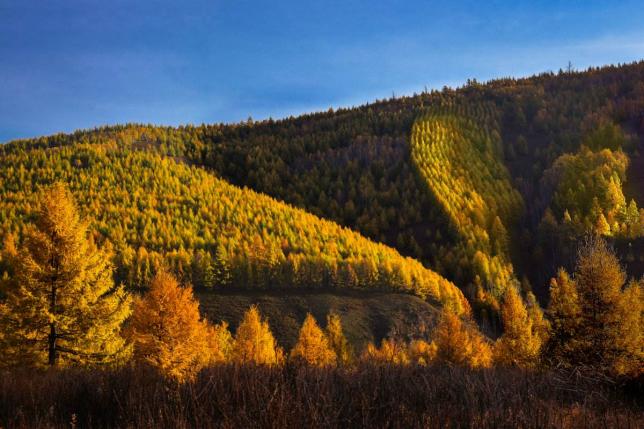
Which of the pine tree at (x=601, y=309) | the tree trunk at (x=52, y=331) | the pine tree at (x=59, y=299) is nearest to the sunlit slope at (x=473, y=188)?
the pine tree at (x=601, y=309)

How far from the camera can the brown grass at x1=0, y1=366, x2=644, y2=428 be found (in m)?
4.88

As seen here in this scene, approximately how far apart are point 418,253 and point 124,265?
6989cm

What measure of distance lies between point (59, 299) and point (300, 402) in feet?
69.5

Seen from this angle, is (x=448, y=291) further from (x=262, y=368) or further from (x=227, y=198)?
(x=262, y=368)

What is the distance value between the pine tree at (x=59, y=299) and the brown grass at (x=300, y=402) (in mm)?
15506

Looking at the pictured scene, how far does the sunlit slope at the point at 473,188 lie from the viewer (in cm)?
11006

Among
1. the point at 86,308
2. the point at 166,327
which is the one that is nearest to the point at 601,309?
the point at 166,327

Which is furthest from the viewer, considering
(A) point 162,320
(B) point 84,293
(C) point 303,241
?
(C) point 303,241

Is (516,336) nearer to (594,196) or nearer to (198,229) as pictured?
(198,229)

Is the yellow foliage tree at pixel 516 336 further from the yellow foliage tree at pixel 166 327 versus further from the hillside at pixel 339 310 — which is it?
the hillside at pixel 339 310

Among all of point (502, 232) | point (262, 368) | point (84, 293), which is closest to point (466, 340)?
point (84, 293)

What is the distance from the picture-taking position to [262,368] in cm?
729

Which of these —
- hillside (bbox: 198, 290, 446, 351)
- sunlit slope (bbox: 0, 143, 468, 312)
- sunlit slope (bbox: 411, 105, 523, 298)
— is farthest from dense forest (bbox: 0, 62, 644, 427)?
sunlit slope (bbox: 411, 105, 523, 298)

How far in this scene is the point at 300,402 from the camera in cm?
483
